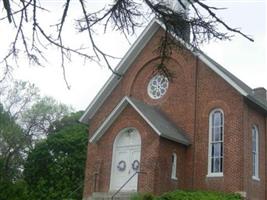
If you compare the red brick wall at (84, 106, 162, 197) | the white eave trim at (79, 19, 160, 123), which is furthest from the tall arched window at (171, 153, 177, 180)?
the white eave trim at (79, 19, 160, 123)

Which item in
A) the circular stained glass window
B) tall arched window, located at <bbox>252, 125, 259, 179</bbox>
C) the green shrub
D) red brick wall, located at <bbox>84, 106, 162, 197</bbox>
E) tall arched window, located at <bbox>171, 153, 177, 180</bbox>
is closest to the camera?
the green shrub

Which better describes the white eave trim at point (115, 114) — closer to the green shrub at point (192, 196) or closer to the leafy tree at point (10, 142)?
the green shrub at point (192, 196)

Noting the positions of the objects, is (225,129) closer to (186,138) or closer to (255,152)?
(186,138)

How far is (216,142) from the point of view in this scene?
21.8 metres

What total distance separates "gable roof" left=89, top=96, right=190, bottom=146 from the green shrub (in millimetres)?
2595

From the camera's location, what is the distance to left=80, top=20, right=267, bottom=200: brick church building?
68.4ft

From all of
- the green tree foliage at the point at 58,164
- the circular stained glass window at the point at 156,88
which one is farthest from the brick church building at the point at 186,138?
the green tree foliage at the point at 58,164

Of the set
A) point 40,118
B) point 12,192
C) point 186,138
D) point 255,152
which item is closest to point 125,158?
point 186,138

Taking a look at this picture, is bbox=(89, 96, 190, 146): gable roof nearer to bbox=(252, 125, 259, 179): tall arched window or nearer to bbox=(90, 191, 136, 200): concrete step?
bbox=(90, 191, 136, 200): concrete step

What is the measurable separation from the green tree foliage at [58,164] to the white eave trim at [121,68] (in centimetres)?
1285

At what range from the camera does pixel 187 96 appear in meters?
23.2

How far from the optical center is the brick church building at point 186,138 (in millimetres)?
20859

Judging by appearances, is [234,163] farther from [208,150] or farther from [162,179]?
[162,179]

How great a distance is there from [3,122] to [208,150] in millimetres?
24361
